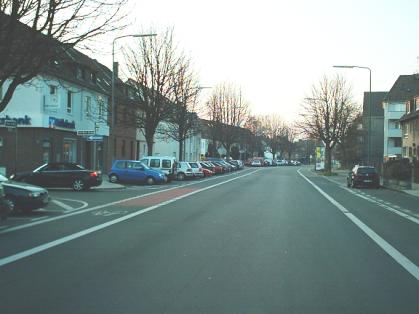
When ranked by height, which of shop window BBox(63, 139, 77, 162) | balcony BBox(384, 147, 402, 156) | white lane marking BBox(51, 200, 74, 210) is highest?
balcony BBox(384, 147, 402, 156)

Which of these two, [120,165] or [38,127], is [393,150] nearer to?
[120,165]

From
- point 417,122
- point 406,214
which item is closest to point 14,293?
point 406,214

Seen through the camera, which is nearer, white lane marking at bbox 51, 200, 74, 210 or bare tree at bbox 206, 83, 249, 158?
white lane marking at bbox 51, 200, 74, 210

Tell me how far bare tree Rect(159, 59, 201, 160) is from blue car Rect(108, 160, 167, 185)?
10110mm

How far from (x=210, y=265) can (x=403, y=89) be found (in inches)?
3063

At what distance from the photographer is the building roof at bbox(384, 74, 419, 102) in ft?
260

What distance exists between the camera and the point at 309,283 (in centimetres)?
722

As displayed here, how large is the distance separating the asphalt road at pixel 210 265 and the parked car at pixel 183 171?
1118 inches

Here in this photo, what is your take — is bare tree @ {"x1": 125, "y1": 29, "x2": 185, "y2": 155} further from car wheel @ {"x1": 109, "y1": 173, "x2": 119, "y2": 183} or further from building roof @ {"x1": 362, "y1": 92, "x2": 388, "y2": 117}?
building roof @ {"x1": 362, "y1": 92, "x2": 388, "y2": 117}

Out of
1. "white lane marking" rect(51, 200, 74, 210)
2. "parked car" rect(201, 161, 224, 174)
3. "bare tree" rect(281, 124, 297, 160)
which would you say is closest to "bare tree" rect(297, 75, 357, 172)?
"parked car" rect(201, 161, 224, 174)

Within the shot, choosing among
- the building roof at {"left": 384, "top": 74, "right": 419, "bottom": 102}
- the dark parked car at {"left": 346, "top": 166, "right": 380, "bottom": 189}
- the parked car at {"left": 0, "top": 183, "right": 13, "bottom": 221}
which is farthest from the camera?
the building roof at {"left": 384, "top": 74, "right": 419, "bottom": 102}

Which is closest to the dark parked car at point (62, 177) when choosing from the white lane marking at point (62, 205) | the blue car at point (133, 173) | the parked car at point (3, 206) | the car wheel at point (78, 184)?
the car wheel at point (78, 184)

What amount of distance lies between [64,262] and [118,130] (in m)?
43.5

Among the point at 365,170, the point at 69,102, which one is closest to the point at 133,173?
the point at 69,102
